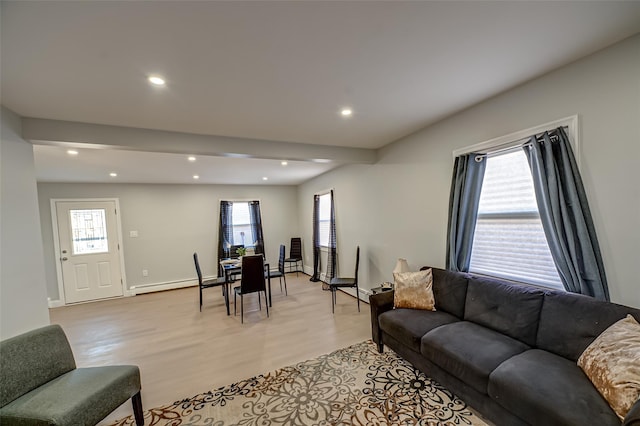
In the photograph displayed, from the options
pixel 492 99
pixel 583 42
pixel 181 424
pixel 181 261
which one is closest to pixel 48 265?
pixel 181 261

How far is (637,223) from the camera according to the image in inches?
63.7

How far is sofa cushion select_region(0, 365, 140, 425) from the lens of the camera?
55.3 inches

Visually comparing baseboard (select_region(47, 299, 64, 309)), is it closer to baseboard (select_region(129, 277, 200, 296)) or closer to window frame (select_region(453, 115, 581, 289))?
baseboard (select_region(129, 277, 200, 296))

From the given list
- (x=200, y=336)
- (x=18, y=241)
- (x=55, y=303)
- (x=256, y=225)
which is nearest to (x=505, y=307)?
(x=200, y=336)

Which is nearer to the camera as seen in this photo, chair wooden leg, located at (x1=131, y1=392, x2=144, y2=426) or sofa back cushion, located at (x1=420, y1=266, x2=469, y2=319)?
chair wooden leg, located at (x1=131, y1=392, x2=144, y2=426)

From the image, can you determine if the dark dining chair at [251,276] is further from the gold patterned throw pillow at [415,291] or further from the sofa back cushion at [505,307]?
the sofa back cushion at [505,307]

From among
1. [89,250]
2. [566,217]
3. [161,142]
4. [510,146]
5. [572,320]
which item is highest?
[161,142]

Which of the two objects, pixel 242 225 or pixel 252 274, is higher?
pixel 242 225

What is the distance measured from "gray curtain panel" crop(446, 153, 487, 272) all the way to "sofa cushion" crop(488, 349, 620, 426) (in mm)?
1057

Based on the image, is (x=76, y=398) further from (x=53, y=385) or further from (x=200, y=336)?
(x=200, y=336)

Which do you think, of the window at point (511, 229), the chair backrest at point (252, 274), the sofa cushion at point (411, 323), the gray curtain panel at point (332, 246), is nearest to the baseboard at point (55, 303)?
the chair backrest at point (252, 274)

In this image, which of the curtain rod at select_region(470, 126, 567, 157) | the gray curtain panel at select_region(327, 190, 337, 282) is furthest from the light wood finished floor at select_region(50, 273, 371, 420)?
the curtain rod at select_region(470, 126, 567, 157)

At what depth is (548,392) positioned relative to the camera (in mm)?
1406

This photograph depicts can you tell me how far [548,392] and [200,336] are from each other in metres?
3.52
